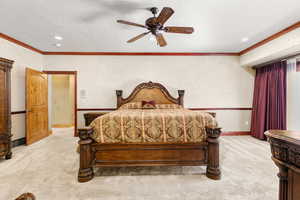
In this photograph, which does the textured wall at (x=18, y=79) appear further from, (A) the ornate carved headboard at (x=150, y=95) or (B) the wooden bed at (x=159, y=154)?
(B) the wooden bed at (x=159, y=154)

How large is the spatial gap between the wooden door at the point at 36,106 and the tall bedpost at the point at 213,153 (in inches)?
168

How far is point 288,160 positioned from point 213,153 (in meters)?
1.39

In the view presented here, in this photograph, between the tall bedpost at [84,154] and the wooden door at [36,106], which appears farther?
the wooden door at [36,106]

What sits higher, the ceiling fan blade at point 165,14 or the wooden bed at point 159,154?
the ceiling fan blade at point 165,14

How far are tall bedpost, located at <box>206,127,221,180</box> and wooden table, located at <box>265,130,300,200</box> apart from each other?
3.94ft

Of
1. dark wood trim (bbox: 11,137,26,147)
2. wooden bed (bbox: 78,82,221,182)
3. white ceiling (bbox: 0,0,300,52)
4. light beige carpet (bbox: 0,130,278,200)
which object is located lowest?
light beige carpet (bbox: 0,130,278,200)

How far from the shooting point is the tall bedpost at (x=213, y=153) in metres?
2.11

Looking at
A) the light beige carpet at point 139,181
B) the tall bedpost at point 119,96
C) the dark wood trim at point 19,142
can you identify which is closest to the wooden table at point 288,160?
the light beige carpet at point 139,181

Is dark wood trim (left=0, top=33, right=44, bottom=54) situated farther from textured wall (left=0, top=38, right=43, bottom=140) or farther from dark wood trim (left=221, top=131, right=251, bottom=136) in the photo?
dark wood trim (left=221, top=131, right=251, bottom=136)

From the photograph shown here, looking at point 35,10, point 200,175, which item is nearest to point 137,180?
point 200,175

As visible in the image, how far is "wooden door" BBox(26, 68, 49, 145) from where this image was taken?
364 cm

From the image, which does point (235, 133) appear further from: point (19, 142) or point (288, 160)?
point (19, 142)

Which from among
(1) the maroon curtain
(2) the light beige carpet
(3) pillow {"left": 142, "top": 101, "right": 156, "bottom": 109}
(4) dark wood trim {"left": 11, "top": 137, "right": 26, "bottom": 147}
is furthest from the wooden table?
(4) dark wood trim {"left": 11, "top": 137, "right": 26, "bottom": 147}

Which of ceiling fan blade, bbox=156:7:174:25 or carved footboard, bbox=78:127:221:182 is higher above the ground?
ceiling fan blade, bbox=156:7:174:25
